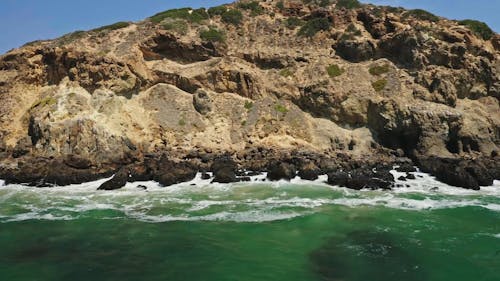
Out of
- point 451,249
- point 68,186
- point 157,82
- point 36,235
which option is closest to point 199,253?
point 36,235

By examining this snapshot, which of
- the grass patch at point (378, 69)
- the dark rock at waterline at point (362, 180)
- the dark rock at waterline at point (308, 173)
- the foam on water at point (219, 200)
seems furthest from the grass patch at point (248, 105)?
the dark rock at waterline at point (362, 180)

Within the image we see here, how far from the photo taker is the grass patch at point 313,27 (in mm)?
57000

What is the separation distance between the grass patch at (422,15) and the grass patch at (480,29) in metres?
3.47

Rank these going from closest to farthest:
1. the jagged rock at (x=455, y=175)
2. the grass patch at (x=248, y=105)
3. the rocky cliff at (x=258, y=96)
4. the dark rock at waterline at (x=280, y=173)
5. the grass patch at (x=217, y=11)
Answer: the jagged rock at (x=455, y=175) → the dark rock at waterline at (x=280, y=173) → the rocky cliff at (x=258, y=96) → the grass patch at (x=248, y=105) → the grass patch at (x=217, y=11)

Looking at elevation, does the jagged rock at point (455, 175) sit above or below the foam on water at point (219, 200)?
above

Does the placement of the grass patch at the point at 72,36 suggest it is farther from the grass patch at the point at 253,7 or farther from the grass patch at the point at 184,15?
the grass patch at the point at 253,7

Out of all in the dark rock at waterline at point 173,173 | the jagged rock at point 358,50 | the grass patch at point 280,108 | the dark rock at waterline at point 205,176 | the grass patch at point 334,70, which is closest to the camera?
the dark rock at waterline at point 173,173

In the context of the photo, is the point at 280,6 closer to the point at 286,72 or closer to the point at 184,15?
the point at 184,15

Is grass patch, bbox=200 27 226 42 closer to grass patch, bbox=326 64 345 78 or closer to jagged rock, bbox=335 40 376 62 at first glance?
grass patch, bbox=326 64 345 78

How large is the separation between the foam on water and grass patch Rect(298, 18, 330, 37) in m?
30.1

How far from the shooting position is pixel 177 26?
56.8m

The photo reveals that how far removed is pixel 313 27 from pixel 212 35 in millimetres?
13157

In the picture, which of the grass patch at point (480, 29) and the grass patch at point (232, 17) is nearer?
the grass patch at point (480, 29)

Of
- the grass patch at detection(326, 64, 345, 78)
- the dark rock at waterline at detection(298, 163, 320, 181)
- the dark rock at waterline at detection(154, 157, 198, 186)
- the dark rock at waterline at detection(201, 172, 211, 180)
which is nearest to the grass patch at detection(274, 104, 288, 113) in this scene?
the grass patch at detection(326, 64, 345, 78)
